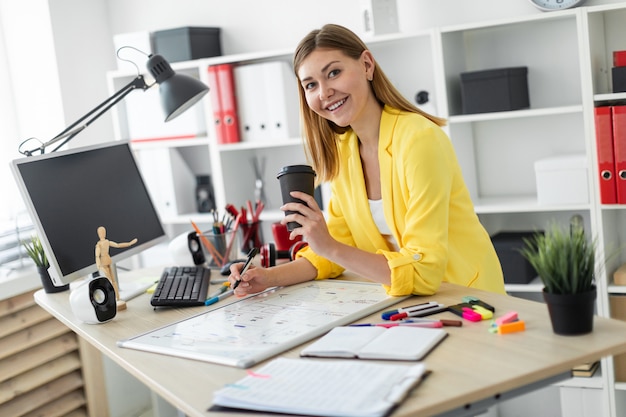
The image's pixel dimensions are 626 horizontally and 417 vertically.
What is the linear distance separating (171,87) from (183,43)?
1331mm

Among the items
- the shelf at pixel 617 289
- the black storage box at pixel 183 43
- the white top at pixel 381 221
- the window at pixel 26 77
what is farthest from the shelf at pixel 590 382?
the window at pixel 26 77

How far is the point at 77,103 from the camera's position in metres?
3.97

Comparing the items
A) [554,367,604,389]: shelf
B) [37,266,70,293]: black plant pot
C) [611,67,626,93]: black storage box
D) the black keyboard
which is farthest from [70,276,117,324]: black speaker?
[611,67,626,93]: black storage box

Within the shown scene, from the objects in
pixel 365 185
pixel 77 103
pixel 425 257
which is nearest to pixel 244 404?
pixel 425 257

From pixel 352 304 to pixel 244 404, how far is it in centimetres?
61

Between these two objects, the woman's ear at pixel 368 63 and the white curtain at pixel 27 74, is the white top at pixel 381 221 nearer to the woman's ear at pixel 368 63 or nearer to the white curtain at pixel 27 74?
the woman's ear at pixel 368 63

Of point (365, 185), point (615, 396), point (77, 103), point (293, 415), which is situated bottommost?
point (615, 396)

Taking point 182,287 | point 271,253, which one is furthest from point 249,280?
point 271,253

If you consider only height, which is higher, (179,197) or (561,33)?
(561,33)

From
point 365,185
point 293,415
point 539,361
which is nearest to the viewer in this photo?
point 293,415

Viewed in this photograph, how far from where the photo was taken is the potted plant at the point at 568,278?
4.59 feet

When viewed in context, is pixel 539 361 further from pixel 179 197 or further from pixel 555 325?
pixel 179 197

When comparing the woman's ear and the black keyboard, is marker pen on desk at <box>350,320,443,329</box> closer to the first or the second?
the black keyboard

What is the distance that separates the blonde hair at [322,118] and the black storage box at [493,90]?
3.25ft
